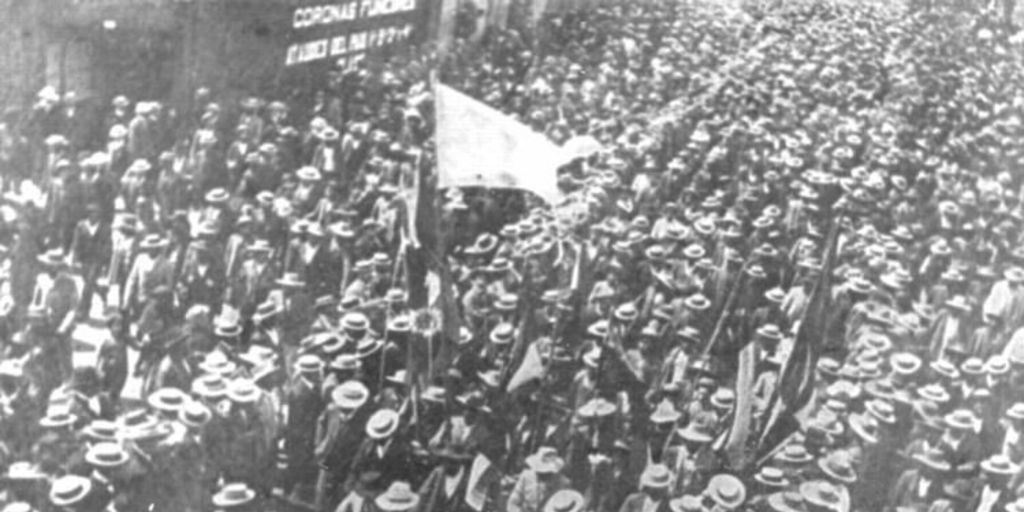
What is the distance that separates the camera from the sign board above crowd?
153 inches

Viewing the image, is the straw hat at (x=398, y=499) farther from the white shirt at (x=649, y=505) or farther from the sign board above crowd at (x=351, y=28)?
the sign board above crowd at (x=351, y=28)

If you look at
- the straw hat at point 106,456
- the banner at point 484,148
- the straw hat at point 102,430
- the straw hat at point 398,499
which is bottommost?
the straw hat at point 398,499

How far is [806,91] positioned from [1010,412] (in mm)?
1318

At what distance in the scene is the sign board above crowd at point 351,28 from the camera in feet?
12.8

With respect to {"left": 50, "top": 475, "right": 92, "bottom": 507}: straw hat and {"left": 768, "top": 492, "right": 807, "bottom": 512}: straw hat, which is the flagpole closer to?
{"left": 768, "top": 492, "right": 807, "bottom": 512}: straw hat

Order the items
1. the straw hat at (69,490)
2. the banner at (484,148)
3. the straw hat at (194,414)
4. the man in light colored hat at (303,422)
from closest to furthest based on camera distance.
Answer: the straw hat at (69,490) → the straw hat at (194,414) → the man in light colored hat at (303,422) → the banner at (484,148)

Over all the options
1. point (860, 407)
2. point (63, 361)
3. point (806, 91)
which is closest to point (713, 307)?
point (860, 407)

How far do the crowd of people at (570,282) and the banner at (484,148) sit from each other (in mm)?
78

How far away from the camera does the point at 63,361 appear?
3549 mm

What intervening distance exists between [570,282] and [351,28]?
3.96 ft

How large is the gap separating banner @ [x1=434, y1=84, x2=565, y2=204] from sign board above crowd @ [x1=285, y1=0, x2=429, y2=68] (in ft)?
1.10

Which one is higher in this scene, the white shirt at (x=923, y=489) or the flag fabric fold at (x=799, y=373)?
the flag fabric fold at (x=799, y=373)

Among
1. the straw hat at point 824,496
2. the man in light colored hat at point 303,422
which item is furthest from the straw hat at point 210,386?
the straw hat at point 824,496

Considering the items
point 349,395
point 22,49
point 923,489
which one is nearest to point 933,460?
point 923,489
